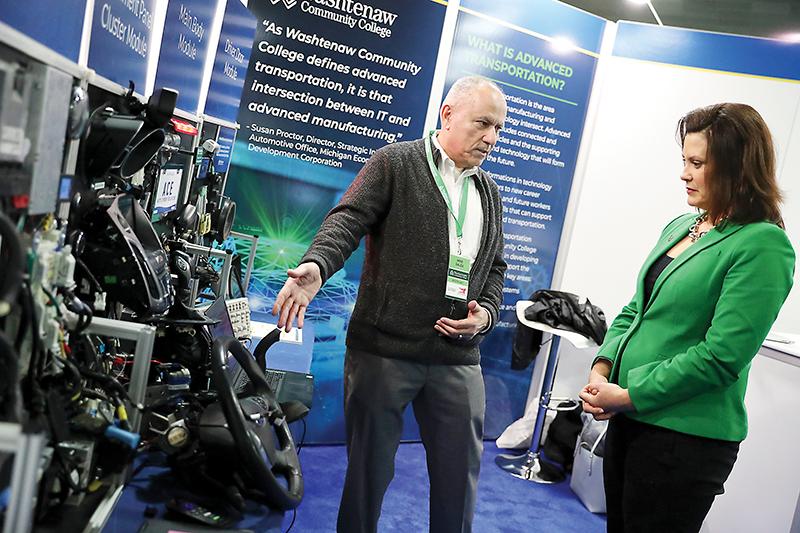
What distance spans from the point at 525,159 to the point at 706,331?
11.0ft

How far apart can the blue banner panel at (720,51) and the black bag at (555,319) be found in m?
1.87

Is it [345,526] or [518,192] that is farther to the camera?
[518,192]

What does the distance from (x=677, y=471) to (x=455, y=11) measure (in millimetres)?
3587

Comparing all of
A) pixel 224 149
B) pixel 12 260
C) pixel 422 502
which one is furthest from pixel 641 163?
pixel 12 260

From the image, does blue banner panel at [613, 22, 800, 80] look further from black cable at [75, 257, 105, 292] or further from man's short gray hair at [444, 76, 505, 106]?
black cable at [75, 257, 105, 292]

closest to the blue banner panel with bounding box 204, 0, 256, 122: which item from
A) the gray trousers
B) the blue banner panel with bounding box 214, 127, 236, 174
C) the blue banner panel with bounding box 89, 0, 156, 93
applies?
the blue banner panel with bounding box 214, 127, 236, 174

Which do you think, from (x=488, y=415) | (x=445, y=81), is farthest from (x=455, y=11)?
(x=488, y=415)

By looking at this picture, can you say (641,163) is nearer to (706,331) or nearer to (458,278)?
(458,278)

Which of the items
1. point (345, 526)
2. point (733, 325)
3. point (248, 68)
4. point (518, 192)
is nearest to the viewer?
point (733, 325)

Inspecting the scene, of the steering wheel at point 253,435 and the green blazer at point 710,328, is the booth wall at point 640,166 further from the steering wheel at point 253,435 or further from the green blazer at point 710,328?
the steering wheel at point 253,435

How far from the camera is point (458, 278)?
2.35 metres

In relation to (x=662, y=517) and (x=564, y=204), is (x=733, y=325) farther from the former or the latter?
(x=564, y=204)

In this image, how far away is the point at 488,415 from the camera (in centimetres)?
534

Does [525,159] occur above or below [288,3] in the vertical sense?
below
